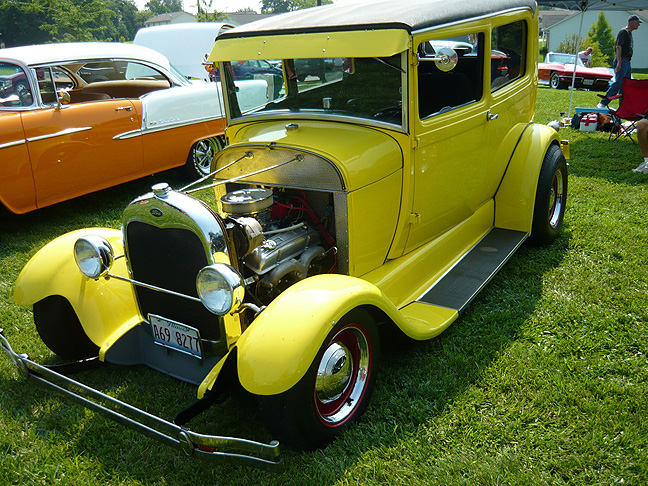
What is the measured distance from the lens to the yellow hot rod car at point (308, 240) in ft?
7.66

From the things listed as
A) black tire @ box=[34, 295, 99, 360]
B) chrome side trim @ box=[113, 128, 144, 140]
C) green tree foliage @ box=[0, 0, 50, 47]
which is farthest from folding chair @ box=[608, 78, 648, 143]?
green tree foliage @ box=[0, 0, 50, 47]

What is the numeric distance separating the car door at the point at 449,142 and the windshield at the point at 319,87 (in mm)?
184

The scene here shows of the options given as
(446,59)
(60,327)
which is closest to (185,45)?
(60,327)

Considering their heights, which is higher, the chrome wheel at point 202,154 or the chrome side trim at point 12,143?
the chrome side trim at point 12,143

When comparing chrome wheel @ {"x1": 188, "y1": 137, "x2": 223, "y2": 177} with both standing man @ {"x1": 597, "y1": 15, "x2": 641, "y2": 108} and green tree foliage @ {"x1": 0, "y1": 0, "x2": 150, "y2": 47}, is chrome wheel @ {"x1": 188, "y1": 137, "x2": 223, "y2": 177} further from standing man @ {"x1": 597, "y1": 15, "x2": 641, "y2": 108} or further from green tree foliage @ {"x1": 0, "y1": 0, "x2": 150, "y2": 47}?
green tree foliage @ {"x1": 0, "y1": 0, "x2": 150, "y2": 47}

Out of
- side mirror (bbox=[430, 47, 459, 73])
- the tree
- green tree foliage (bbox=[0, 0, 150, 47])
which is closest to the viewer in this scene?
side mirror (bbox=[430, 47, 459, 73])

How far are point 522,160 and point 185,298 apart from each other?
2.93 m

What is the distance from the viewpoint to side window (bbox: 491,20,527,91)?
3.87 m

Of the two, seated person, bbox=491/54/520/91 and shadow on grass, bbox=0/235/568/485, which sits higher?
seated person, bbox=491/54/520/91

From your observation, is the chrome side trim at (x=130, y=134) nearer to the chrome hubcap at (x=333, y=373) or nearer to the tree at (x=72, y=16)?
the chrome hubcap at (x=333, y=373)

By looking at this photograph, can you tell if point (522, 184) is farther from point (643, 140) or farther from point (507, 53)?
point (643, 140)

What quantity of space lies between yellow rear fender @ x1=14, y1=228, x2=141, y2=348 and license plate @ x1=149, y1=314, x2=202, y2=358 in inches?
10.5

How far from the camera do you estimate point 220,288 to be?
2314mm

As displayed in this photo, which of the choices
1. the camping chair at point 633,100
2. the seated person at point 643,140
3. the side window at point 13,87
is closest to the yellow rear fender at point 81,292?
the side window at point 13,87
